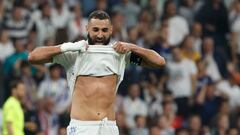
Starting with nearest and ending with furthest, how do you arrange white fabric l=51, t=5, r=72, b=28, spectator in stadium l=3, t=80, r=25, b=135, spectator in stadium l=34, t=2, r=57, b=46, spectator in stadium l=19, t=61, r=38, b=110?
spectator in stadium l=3, t=80, r=25, b=135 < spectator in stadium l=19, t=61, r=38, b=110 < spectator in stadium l=34, t=2, r=57, b=46 < white fabric l=51, t=5, r=72, b=28

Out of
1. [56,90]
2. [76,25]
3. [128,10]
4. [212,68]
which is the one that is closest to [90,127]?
[56,90]

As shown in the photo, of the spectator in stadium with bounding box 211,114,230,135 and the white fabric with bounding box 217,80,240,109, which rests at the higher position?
the white fabric with bounding box 217,80,240,109

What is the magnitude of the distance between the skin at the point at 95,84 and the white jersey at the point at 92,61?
5 centimetres

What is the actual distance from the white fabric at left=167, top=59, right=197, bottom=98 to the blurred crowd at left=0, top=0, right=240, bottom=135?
0.7 inches

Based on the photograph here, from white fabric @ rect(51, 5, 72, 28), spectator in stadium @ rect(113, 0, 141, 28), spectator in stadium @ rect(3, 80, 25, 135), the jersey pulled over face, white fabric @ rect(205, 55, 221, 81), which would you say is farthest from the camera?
spectator in stadium @ rect(113, 0, 141, 28)

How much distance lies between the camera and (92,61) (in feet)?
29.9

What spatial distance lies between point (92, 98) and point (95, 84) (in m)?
0.14

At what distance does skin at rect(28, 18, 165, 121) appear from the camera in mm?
9016

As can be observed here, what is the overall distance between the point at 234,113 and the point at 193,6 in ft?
10.4

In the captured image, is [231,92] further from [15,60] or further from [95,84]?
[95,84]

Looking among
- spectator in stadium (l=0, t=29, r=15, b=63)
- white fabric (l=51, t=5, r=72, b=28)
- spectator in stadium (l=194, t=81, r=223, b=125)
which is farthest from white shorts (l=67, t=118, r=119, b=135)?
white fabric (l=51, t=5, r=72, b=28)

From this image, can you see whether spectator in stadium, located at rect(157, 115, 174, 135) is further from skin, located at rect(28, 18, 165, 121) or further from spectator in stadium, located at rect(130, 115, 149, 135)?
skin, located at rect(28, 18, 165, 121)

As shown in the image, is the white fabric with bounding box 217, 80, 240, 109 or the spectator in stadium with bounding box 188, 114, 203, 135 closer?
the spectator in stadium with bounding box 188, 114, 203, 135

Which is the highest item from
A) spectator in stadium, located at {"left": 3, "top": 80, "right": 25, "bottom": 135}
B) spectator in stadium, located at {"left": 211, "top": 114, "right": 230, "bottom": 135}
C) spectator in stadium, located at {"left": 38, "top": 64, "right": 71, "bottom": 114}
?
spectator in stadium, located at {"left": 3, "top": 80, "right": 25, "bottom": 135}
